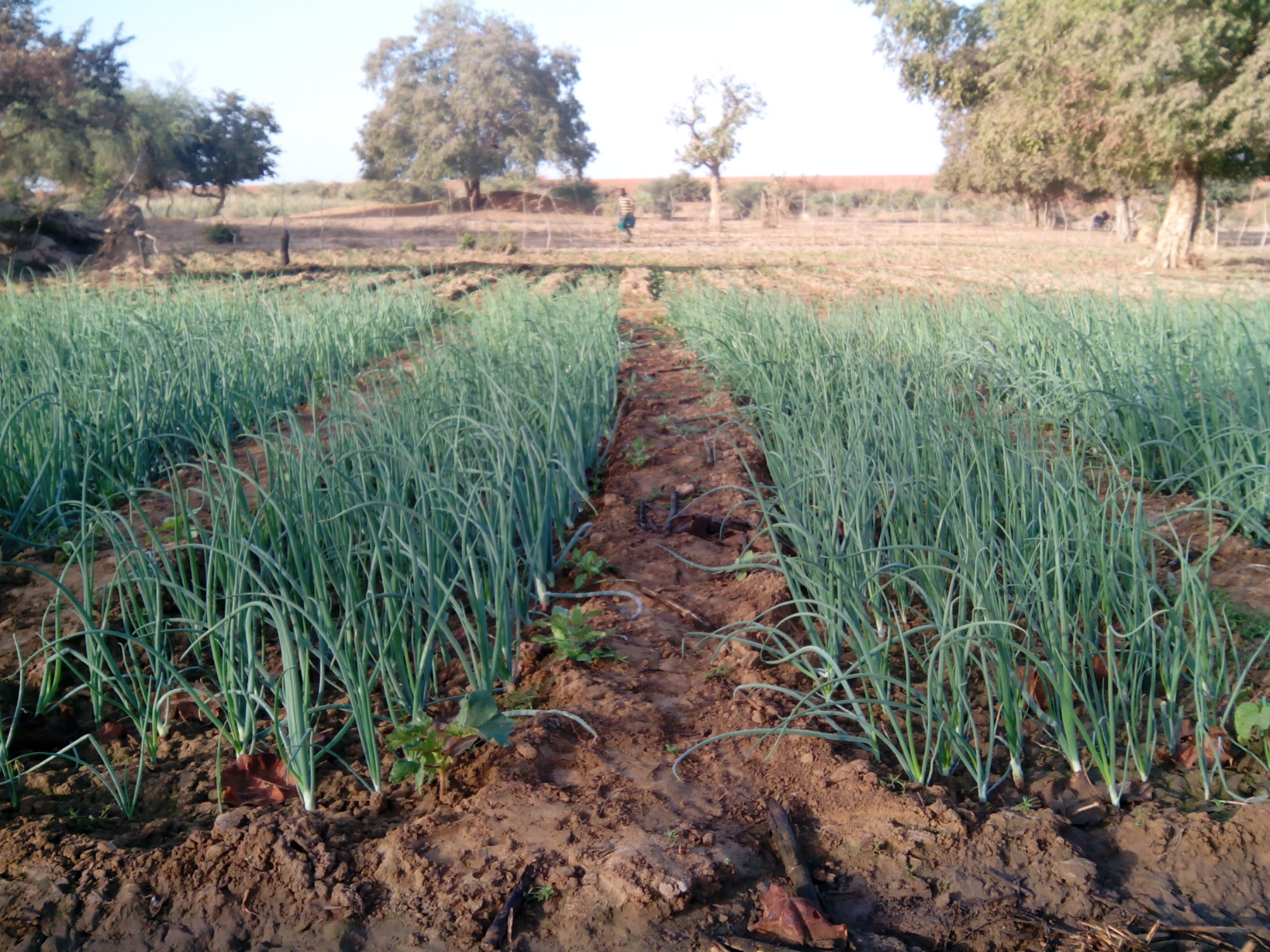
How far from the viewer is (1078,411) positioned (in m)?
3.60

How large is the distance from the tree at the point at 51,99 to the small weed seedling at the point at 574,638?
1562cm

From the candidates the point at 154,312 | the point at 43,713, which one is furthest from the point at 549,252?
the point at 43,713

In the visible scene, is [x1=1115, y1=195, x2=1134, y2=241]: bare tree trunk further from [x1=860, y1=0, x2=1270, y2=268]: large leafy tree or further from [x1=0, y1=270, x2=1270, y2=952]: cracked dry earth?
[x1=0, y1=270, x2=1270, y2=952]: cracked dry earth

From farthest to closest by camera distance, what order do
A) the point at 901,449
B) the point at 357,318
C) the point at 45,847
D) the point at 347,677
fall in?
the point at 357,318, the point at 901,449, the point at 347,677, the point at 45,847

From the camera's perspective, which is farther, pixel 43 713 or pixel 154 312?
A: pixel 154 312

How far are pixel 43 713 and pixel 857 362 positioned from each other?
2785mm

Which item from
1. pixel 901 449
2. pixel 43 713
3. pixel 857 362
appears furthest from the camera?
pixel 857 362

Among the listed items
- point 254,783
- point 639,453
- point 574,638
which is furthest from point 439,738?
point 639,453

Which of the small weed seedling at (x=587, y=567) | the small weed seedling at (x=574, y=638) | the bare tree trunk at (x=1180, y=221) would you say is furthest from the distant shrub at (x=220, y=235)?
the small weed seedling at (x=574, y=638)

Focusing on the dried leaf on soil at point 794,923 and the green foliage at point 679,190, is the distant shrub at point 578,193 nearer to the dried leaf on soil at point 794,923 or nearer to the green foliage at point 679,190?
the green foliage at point 679,190

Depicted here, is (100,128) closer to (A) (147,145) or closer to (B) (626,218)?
(A) (147,145)

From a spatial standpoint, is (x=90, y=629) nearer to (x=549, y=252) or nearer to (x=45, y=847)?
(x=45, y=847)

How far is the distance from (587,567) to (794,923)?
1.38 metres

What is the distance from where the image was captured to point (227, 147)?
24938 mm
